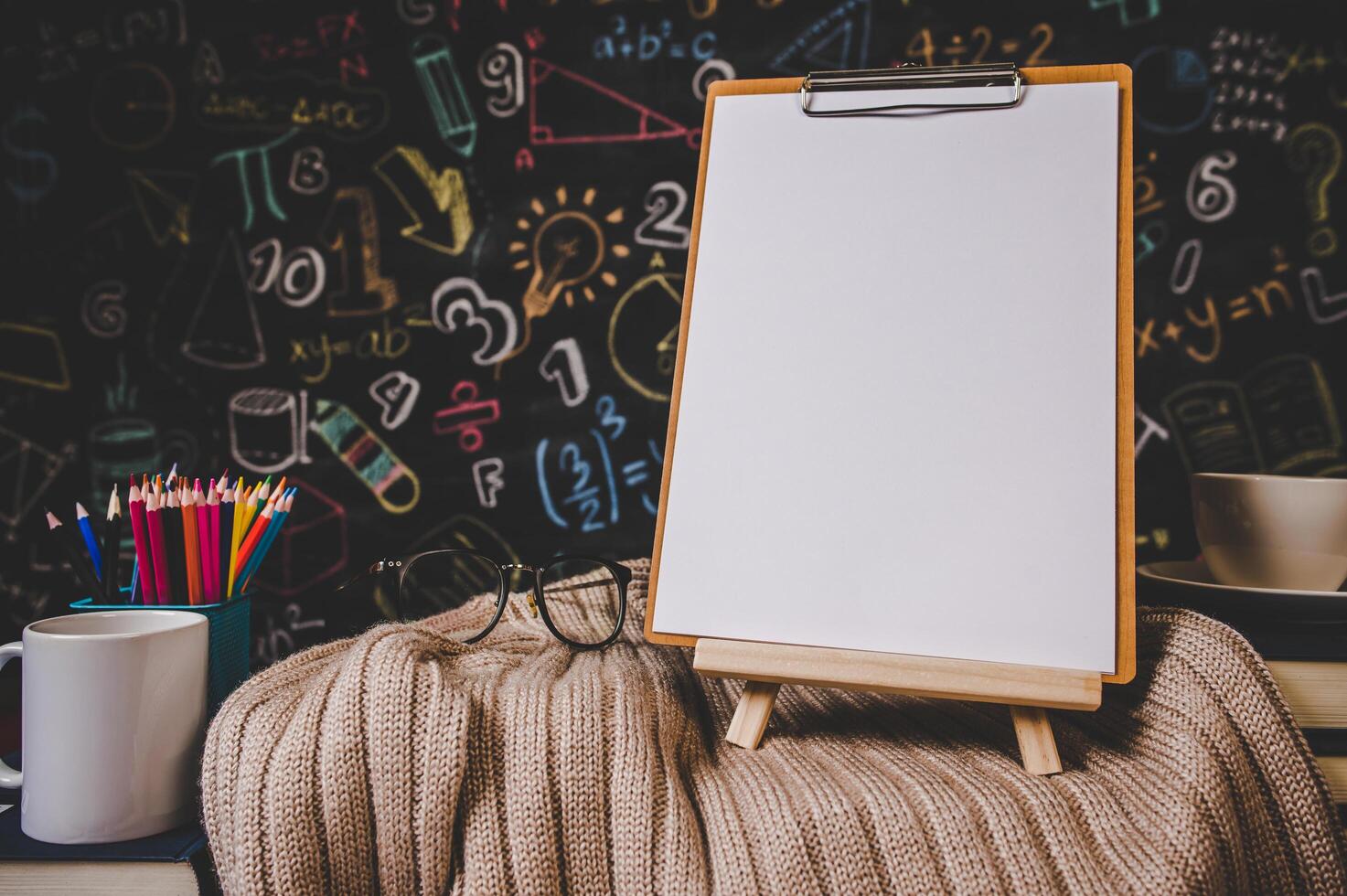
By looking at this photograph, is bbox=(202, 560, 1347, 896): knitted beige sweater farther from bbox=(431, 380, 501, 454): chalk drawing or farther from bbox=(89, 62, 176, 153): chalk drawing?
bbox=(89, 62, 176, 153): chalk drawing

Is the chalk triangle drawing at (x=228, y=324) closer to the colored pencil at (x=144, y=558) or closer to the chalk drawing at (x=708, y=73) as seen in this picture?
the colored pencil at (x=144, y=558)

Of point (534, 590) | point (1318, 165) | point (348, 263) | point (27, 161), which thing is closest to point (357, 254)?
point (348, 263)

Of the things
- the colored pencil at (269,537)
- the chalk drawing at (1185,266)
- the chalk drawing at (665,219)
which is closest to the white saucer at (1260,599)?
the chalk drawing at (1185,266)

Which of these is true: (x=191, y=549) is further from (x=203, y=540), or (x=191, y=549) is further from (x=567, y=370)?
(x=567, y=370)

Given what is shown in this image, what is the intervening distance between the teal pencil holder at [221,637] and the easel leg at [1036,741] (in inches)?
23.0

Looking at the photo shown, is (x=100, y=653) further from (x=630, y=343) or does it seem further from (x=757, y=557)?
(x=630, y=343)

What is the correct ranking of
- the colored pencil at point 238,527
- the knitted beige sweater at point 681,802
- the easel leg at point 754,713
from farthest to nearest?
the colored pencil at point 238,527, the easel leg at point 754,713, the knitted beige sweater at point 681,802

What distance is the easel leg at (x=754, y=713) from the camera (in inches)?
23.6

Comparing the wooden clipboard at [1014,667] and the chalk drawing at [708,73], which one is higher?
the chalk drawing at [708,73]

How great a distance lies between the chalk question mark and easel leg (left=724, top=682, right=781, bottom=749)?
93cm

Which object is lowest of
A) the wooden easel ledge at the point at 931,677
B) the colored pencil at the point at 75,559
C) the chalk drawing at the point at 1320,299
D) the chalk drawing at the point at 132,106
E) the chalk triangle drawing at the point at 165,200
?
the wooden easel ledge at the point at 931,677

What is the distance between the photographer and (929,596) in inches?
22.3

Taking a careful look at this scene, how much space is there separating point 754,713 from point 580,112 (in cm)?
81

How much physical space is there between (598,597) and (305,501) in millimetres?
463
